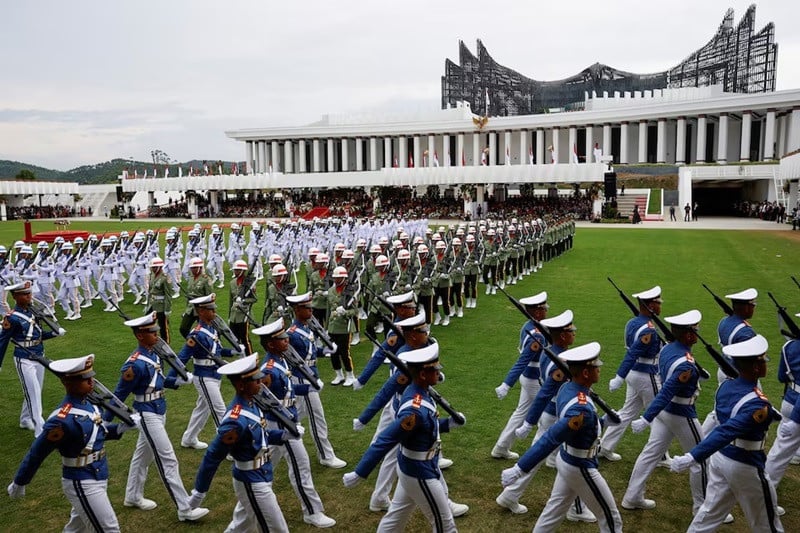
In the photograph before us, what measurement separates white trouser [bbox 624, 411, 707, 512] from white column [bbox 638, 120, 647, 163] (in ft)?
220

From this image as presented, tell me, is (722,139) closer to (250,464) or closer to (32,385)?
(32,385)

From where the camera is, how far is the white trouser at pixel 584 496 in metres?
5.07

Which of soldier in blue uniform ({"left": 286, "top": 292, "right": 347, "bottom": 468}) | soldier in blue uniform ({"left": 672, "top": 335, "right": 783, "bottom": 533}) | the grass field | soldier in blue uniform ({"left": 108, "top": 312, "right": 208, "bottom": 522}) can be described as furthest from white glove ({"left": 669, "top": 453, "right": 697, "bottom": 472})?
soldier in blue uniform ({"left": 108, "top": 312, "right": 208, "bottom": 522})

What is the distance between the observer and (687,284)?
19.7 metres

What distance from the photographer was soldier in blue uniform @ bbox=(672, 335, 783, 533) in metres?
4.96

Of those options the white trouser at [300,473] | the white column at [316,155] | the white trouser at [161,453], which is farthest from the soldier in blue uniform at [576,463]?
the white column at [316,155]

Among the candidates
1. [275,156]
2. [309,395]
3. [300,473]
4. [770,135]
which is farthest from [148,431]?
[275,156]

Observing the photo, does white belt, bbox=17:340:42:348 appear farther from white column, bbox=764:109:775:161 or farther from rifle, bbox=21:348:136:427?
white column, bbox=764:109:775:161

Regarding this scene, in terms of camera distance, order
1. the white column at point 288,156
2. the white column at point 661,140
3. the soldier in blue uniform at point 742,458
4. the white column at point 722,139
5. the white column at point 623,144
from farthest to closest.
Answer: the white column at point 288,156, the white column at point 623,144, the white column at point 661,140, the white column at point 722,139, the soldier in blue uniform at point 742,458

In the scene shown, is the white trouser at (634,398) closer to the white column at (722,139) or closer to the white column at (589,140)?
the white column at (722,139)

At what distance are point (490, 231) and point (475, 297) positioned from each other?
284 cm

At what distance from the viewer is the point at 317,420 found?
7.34 meters

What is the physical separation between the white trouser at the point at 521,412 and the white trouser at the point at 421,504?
7.77 ft

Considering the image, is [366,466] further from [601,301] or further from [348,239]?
[348,239]
